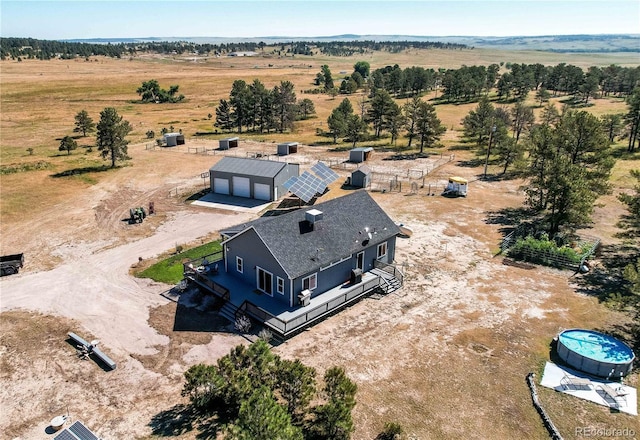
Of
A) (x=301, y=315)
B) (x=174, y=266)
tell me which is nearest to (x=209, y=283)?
(x=174, y=266)

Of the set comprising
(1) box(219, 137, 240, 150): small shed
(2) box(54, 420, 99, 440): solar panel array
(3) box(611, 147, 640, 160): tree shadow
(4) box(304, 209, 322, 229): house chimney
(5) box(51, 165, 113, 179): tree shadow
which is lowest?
(2) box(54, 420, 99, 440): solar panel array

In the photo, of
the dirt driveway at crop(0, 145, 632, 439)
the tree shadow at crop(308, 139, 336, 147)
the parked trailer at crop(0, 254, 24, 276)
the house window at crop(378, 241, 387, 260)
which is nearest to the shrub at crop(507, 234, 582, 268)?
the dirt driveway at crop(0, 145, 632, 439)

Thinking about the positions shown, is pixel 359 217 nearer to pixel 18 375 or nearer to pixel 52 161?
pixel 18 375

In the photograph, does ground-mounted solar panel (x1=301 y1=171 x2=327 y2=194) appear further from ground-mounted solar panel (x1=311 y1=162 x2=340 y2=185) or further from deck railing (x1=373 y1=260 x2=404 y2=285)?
deck railing (x1=373 y1=260 x2=404 y2=285)

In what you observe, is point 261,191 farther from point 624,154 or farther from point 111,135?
point 624,154

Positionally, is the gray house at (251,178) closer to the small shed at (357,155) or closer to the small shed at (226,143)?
the small shed at (357,155)

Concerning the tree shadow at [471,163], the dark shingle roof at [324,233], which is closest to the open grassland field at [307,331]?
the dark shingle roof at [324,233]
